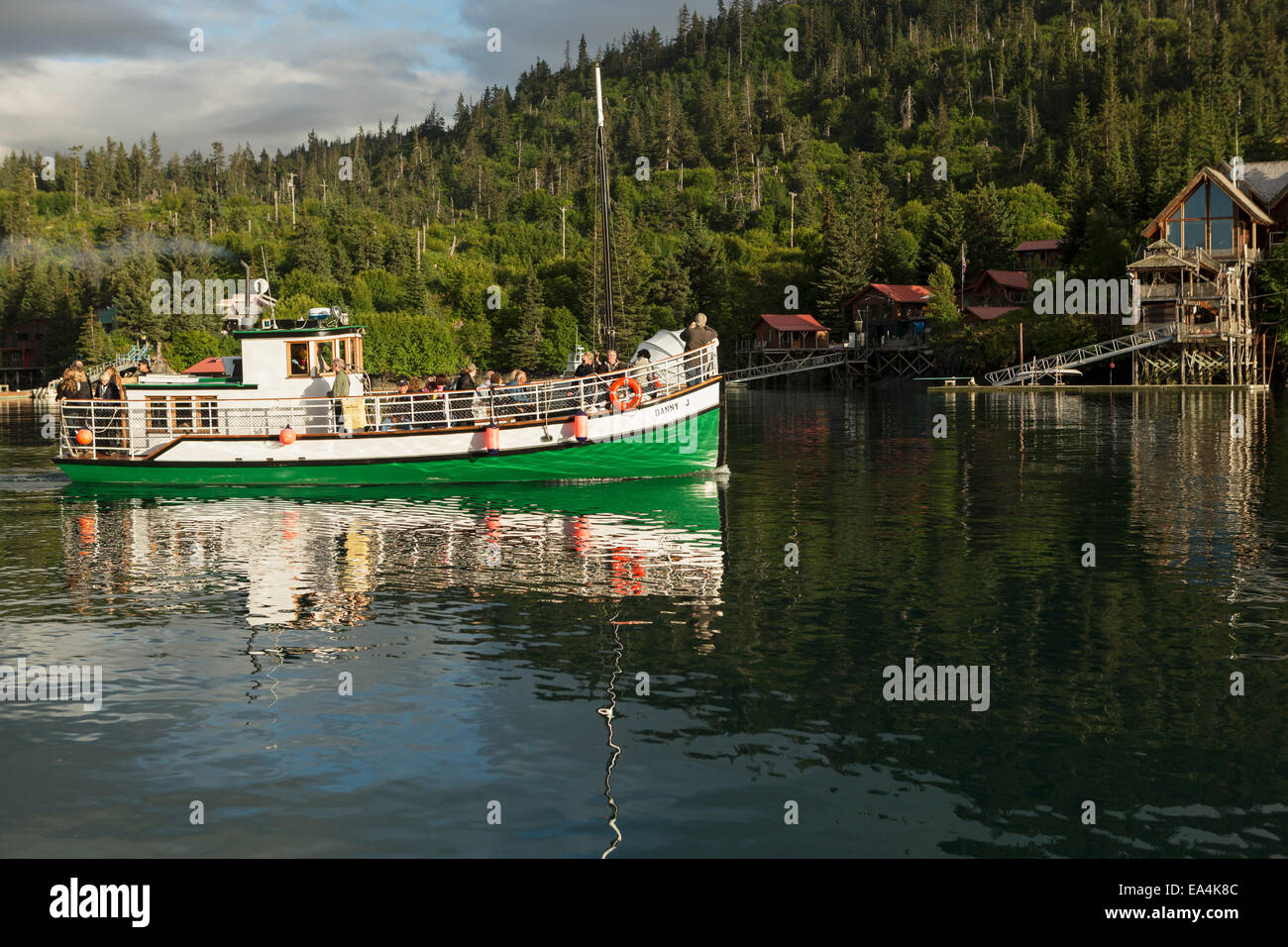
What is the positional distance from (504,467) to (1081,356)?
6693cm

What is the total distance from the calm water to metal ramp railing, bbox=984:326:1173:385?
60308mm

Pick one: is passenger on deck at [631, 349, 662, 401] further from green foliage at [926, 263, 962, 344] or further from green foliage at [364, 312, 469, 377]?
green foliage at [364, 312, 469, 377]

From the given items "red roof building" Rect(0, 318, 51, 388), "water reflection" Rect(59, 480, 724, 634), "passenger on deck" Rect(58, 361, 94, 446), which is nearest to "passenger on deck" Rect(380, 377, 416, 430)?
"water reflection" Rect(59, 480, 724, 634)

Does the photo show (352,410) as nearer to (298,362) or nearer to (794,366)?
(298,362)

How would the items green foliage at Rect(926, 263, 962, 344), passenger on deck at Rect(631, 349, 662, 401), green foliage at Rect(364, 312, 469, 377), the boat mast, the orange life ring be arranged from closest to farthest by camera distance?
the orange life ring → passenger on deck at Rect(631, 349, 662, 401) → the boat mast → green foliage at Rect(926, 263, 962, 344) → green foliage at Rect(364, 312, 469, 377)

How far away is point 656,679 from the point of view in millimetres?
13547

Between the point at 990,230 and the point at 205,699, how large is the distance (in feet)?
404

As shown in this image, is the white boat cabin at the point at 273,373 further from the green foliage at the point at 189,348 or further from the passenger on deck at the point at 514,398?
the green foliage at the point at 189,348

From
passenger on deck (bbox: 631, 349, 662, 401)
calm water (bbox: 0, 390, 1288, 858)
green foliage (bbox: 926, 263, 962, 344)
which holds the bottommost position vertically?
calm water (bbox: 0, 390, 1288, 858)

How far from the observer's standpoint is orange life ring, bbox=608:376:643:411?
32375mm

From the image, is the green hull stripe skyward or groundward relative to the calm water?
skyward

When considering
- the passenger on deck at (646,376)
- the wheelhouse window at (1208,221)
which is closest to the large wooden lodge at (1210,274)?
the wheelhouse window at (1208,221)

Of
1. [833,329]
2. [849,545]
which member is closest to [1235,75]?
[833,329]
